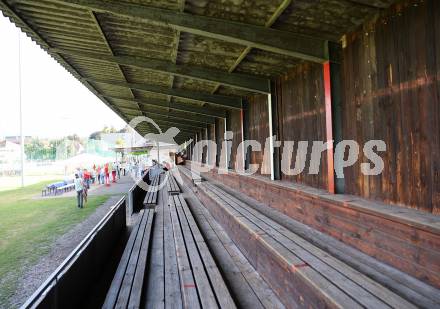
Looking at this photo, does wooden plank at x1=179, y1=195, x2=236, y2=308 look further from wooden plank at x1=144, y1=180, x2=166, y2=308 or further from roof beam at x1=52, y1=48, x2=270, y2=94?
roof beam at x1=52, y1=48, x2=270, y2=94

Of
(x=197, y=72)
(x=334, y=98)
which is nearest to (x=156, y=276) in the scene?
(x=334, y=98)

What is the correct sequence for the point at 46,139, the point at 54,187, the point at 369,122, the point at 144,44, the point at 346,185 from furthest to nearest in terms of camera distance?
the point at 46,139, the point at 54,187, the point at 144,44, the point at 346,185, the point at 369,122

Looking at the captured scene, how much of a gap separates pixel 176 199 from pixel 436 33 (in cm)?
770

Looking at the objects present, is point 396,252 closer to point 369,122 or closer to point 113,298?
point 369,122

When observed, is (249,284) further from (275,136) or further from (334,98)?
(275,136)

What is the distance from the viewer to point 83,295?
3711 millimetres

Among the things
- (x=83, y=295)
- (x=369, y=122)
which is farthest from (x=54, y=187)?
(x=369, y=122)

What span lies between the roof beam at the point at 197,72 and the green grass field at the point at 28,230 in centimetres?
432

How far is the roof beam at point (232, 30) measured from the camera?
4.48 meters

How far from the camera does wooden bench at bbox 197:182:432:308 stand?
247 centimetres

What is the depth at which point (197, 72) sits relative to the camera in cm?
716

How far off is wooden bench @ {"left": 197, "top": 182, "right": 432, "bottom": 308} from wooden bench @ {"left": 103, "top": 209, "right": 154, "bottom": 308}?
1398 millimetres

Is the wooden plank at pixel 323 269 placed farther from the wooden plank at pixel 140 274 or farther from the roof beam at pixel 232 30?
the roof beam at pixel 232 30

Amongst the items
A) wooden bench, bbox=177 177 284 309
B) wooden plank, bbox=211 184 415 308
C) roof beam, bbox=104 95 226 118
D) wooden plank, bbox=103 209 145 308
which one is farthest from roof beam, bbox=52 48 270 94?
roof beam, bbox=104 95 226 118
